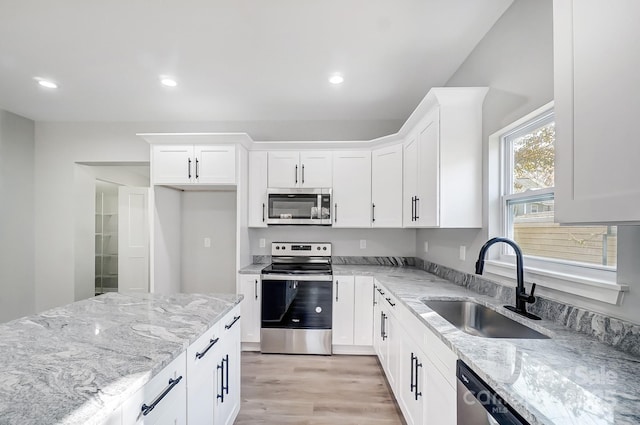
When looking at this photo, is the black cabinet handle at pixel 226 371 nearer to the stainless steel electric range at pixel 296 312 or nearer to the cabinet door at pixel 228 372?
the cabinet door at pixel 228 372

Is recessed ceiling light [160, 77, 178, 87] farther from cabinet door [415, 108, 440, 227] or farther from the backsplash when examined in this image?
the backsplash

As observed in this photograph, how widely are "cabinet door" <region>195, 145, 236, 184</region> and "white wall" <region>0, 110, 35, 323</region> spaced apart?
94.9 inches

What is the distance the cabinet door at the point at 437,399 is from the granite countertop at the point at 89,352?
44.1 inches

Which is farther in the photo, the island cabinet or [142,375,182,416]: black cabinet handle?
the island cabinet

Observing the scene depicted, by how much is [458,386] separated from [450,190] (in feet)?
4.45

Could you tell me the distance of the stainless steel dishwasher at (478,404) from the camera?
84cm

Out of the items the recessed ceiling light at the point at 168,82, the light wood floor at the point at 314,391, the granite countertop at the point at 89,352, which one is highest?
the recessed ceiling light at the point at 168,82

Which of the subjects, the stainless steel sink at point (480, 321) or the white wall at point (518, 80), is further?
the stainless steel sink at point (480, 321)

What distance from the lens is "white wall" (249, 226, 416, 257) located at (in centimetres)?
370

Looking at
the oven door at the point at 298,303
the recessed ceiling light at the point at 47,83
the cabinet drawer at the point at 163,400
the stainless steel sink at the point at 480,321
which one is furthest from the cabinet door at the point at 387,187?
the recessed ceiling light at the point at 47,83

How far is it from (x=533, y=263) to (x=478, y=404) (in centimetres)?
105

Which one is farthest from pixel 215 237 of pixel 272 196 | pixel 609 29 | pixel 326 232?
pixel 609 29

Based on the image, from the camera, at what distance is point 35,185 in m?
3.79

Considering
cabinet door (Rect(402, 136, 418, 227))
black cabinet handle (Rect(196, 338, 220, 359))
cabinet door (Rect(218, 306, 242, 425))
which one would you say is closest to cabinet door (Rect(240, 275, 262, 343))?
cabinet door (Rect(218, 306, 242, 425))
